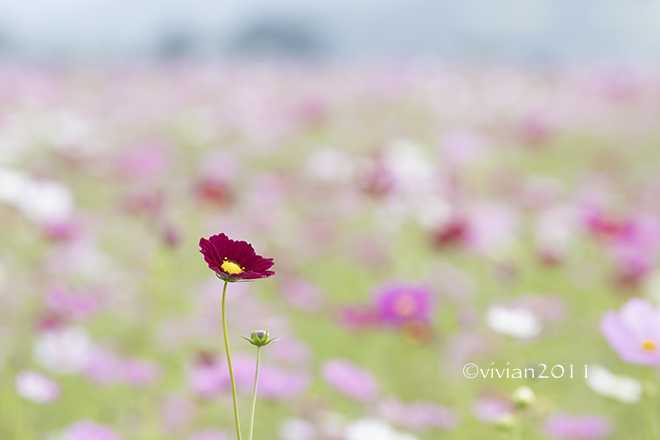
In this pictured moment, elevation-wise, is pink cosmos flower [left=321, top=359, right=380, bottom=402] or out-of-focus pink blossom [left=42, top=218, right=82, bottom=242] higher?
out-of-focus pink blossom [left=42, top=218, right=82, bottom=242]

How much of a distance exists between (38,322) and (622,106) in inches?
252

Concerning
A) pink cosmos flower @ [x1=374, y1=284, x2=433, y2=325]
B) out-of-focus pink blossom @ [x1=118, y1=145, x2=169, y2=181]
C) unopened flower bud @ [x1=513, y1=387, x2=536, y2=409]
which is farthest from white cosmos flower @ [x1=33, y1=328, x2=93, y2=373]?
out-of-focus pink blossom @ [x1=118, y1=145, x2=169, y2=181]

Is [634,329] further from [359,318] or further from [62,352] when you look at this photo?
[62,352]

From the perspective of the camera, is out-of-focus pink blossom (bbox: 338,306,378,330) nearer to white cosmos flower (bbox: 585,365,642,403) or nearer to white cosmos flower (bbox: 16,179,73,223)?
white cosmos flower (bbox: 585,365,642,403)

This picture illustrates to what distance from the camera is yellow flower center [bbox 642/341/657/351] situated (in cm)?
84

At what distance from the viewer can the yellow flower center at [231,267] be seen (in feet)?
2.09

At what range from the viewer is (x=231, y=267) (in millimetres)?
648

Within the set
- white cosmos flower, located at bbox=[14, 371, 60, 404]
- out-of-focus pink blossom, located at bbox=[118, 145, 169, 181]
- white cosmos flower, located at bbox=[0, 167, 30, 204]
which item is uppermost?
out-of-focus pink blossom, located at bbox=[118, 145, 169, 181]

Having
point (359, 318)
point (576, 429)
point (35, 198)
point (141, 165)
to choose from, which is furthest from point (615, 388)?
point (141, 165)

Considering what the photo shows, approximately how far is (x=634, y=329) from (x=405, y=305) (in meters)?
0.65

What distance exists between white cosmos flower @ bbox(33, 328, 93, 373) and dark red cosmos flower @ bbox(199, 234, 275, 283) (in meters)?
0.85

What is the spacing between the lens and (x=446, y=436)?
1535 millimetres

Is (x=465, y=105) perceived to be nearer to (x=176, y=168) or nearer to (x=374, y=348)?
(x=176, y=168)

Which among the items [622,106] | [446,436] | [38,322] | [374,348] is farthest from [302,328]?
[622,106]
